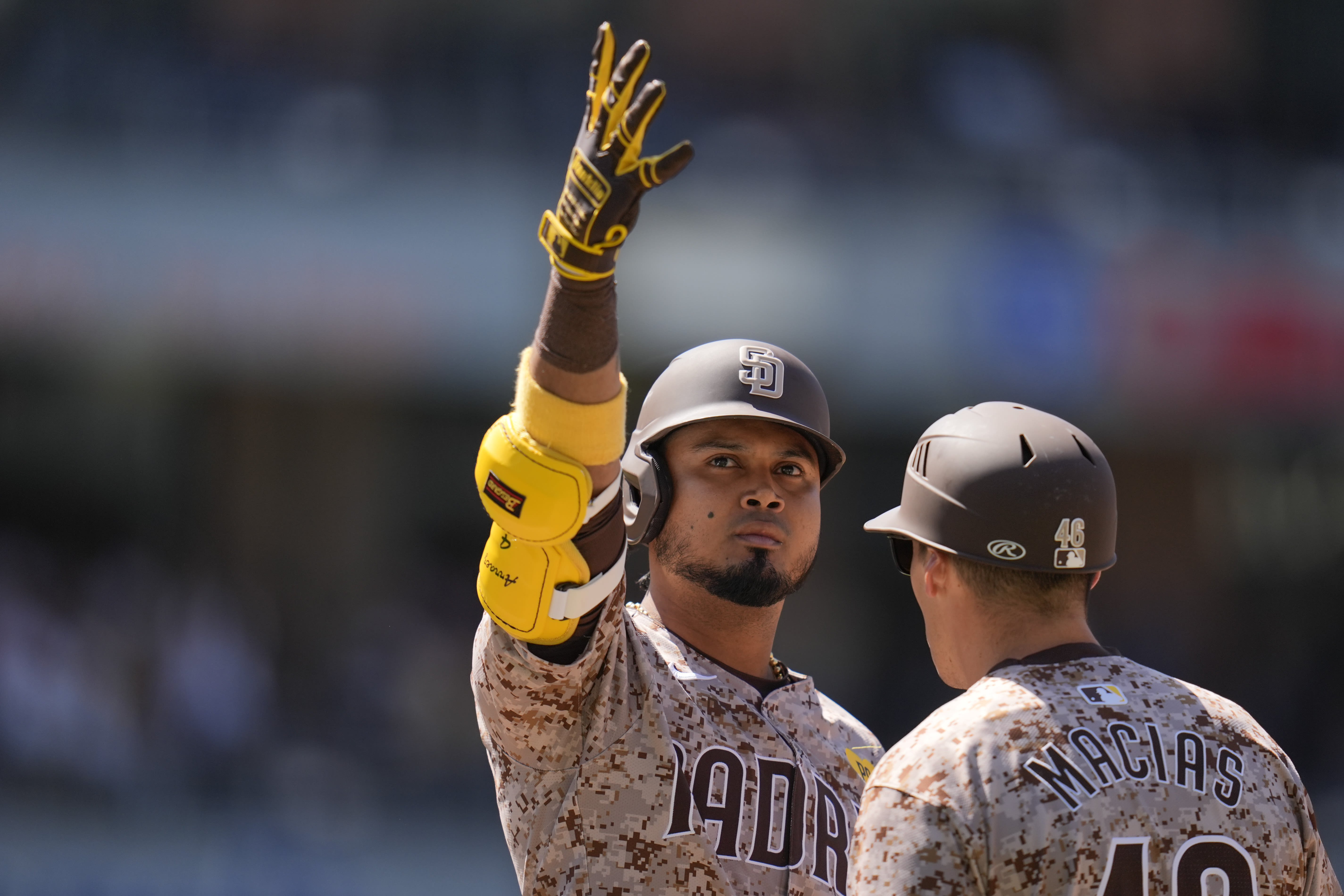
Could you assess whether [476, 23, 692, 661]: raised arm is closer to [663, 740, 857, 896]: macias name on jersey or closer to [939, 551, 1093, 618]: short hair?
[663, 740, 857, 896]: macias name on jersey

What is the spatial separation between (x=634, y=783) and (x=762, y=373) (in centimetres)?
121

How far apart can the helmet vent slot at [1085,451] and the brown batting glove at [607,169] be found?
3.48ft

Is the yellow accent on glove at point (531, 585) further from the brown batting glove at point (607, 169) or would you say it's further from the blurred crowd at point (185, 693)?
the blurred crowd at point (185, 693)

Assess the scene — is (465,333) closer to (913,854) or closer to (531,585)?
(531,585)

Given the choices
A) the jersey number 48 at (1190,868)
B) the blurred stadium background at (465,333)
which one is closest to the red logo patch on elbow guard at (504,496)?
the jersey number 48 at (1190,868)

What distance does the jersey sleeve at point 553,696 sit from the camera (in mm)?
2889

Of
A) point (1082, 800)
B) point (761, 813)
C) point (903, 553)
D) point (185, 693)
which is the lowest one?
point (185, 693)

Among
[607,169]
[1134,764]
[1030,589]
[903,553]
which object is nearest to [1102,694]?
[1134,764]

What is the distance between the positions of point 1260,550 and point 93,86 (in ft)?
46.3

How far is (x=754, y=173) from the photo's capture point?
14.1 metres

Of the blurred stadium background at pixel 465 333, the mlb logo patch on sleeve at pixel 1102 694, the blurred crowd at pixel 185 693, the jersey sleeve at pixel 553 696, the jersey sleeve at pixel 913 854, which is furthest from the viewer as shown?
the blurred stadium background at pixel 465 333

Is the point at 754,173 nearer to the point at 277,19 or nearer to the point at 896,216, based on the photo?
the point at 896,216

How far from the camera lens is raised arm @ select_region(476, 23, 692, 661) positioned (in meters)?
2.60

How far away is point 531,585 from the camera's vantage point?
2797 millimetres
